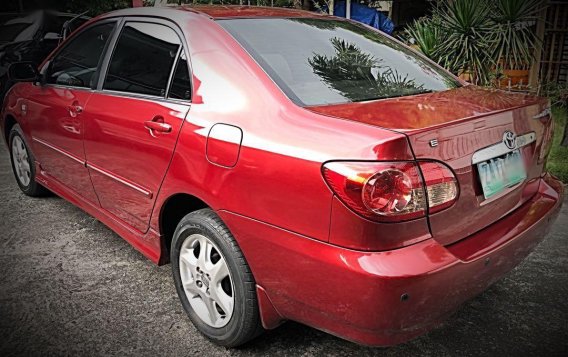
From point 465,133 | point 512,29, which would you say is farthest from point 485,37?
point 465,133

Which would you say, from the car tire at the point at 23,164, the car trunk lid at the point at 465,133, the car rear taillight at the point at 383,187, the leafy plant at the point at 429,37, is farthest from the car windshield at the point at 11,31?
the car rear taillight at the point at 383,187

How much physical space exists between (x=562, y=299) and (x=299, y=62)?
1926 millimetres

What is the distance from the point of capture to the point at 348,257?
5.48ft

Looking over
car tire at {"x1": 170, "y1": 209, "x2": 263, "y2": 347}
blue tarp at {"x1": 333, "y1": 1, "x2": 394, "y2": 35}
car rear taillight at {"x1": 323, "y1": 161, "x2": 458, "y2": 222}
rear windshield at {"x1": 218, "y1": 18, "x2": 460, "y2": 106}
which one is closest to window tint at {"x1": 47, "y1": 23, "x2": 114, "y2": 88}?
rear windshield at {"x1": 218, "y1": 18, "x2": 460, "y2": 106}

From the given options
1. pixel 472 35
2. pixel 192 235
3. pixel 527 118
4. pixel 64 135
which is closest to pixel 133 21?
pixel 64 135

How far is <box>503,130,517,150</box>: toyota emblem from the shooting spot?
78.3 inches

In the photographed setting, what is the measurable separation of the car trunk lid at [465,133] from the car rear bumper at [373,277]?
0.28 feet

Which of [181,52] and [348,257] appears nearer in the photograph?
[348,257]

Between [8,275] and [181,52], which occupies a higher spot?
[181,52]

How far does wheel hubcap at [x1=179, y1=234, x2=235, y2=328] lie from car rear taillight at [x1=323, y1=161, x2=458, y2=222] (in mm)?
751

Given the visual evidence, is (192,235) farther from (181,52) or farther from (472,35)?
(472,35)

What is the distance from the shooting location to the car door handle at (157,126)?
237 cm

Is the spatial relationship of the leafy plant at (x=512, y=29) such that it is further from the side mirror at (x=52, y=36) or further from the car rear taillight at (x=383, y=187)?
the side mirror at (x=52, y=36)

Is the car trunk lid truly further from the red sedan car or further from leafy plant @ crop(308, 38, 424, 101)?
leafy plant @ crop(308, 38, 424, 101)
